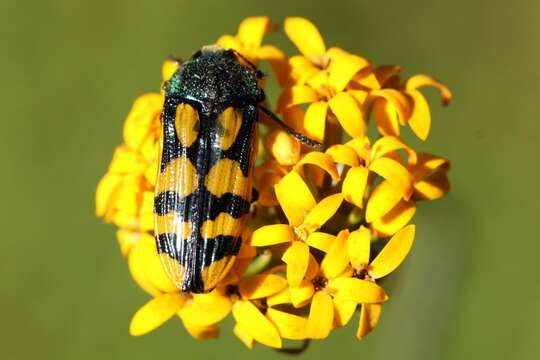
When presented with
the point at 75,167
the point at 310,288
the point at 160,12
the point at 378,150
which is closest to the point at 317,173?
the point at 378,150

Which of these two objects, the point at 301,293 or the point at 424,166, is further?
the point at 424,166

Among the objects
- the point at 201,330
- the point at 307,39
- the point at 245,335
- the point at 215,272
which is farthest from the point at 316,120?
the point at 201,330

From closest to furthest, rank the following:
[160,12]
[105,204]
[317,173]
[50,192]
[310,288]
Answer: [310,288] → [317,173] → [105,204] → [50,192] → [160,12]

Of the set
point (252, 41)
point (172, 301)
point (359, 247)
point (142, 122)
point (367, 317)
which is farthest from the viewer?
point (252, 41)

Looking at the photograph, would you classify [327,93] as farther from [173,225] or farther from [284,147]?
[173,225]

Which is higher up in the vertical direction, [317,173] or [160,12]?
[160,12]

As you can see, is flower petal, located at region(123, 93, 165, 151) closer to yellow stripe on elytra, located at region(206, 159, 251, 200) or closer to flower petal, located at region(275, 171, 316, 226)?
yellow stripe on elytra, located at region(206, 159, 251, 200)

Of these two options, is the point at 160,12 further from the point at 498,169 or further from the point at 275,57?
the point at 275,57
